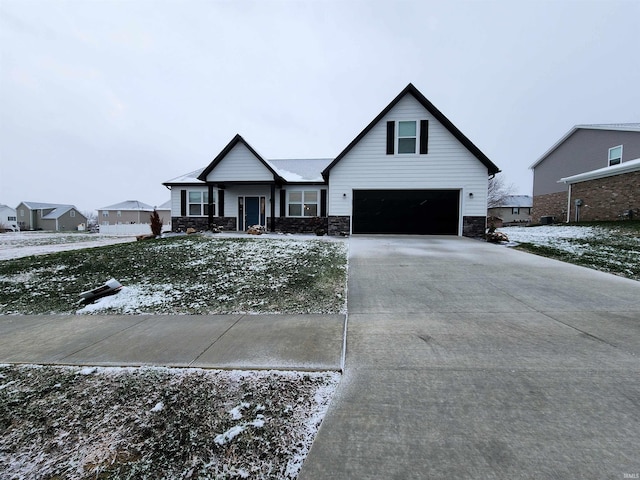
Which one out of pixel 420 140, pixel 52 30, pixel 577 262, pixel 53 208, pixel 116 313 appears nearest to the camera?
pixel 116 313

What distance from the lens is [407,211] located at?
14750 mm

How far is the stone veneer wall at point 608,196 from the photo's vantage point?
15.6 m

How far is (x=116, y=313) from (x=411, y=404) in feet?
16.4

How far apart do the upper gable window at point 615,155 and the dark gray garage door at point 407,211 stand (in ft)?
46.9

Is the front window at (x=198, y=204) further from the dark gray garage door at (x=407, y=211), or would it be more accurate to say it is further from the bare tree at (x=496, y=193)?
the bare tree at (x=496, y=193)

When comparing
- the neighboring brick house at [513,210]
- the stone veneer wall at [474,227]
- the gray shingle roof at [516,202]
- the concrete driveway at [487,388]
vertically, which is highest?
the gray shingle roof at [516,202]

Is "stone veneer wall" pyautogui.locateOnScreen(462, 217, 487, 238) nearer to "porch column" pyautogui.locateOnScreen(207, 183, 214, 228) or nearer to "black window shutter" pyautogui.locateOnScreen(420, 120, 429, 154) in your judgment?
"black window shutter" pyautogui.locateOnScreen(420, 120, 429, 154)

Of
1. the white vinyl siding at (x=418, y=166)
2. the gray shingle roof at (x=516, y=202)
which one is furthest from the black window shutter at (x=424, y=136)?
the gray shingle roof at (x=516, y=202)

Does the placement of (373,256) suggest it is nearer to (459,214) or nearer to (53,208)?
(459,214)

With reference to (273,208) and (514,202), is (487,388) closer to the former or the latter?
(273,208)

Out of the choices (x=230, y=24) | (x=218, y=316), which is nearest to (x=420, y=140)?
(x=218, y=316)

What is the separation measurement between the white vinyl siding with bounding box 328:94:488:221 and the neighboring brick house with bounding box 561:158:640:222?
8485 millimetres

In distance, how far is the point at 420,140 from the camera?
14172mm

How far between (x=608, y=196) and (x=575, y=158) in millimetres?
7540
